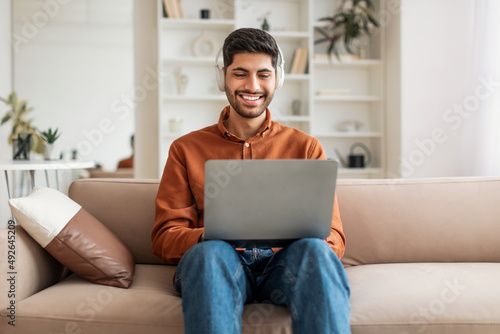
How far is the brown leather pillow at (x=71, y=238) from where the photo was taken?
1392 mm

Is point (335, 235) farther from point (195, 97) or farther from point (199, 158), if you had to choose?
point (195, 97)

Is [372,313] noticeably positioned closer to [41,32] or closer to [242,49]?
[242,49]

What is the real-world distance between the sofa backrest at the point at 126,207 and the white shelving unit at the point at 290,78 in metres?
2.18

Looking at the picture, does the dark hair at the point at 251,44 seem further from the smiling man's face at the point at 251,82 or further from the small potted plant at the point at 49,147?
the small potted plant at the point at 49,147

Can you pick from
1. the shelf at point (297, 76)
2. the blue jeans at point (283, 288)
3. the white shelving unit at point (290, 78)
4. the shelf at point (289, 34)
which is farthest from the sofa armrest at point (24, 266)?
the shelf at point (289, 34)

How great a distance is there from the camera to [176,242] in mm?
1361

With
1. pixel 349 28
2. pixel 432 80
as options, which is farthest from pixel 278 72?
pixel 349 28

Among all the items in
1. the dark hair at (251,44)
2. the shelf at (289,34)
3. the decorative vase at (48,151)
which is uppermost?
the shelf at (289,34)

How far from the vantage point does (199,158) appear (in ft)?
5.12

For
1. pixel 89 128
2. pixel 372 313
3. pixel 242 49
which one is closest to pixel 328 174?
pixel 372 313

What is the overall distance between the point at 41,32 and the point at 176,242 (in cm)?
632

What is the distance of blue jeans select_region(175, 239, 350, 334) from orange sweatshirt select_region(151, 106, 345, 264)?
9.5 inches

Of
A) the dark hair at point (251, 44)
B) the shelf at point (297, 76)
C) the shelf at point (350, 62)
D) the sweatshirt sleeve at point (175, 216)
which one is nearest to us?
the sweatshirt sleeve at point (175, 216)

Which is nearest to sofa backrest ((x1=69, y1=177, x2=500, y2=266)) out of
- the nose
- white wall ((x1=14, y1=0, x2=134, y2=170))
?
the nose
